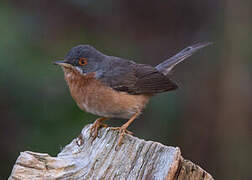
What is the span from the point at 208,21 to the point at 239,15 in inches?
47.9

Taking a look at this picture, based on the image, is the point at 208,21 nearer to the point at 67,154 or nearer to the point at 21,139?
the point at 21,139

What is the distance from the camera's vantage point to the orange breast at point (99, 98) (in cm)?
521

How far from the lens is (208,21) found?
28.9ft

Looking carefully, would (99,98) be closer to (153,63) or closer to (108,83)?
(108,83)

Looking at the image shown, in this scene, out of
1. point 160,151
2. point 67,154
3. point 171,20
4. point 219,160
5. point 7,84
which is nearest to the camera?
point 160,151

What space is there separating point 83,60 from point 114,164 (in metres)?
2.14

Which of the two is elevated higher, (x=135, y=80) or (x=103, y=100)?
(x=135, y=80)

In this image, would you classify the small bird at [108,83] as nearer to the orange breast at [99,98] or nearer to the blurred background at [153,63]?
the orange breast at [99,98]

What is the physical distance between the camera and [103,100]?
521 centimetres

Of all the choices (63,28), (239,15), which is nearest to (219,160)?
(239,15)

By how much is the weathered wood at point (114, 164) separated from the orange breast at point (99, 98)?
1.29 m

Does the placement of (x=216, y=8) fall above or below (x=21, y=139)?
above

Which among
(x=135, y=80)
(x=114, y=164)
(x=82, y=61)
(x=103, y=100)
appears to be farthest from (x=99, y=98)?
(x=114, y=164)

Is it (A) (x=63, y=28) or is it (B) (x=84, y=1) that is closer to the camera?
(B) (x=84, y=1)
